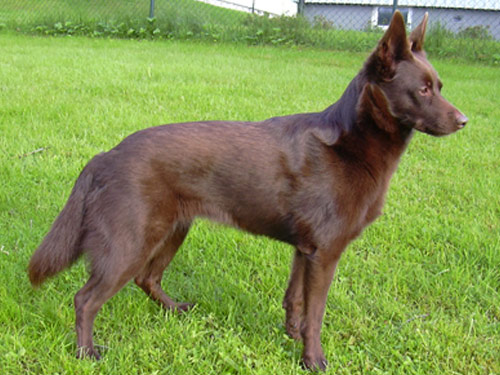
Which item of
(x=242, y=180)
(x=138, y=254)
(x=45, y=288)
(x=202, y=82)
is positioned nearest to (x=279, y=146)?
(x=242, y=180)

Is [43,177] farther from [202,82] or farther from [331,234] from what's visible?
[202,82]

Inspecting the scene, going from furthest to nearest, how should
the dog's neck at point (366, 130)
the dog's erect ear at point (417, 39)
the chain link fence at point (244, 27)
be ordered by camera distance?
the chain link fence at point (244, 27), the dog's erect ear at point (417, 39), the dog's neck at point (366, 130)

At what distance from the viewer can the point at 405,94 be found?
Result: 203cm

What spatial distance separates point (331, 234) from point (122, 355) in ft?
3.16

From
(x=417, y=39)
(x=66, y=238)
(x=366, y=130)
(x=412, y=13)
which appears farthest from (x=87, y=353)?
(x=412, y=13)

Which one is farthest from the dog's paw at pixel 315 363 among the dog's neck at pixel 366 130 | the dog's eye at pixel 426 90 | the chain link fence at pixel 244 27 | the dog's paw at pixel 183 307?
the chain link fence at pixel 244 27

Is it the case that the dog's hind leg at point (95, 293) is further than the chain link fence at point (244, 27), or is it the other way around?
the chain link fence at point (244, 27)

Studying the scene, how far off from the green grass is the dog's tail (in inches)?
12.3

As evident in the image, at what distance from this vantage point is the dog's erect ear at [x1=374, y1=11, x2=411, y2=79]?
1.96 meters

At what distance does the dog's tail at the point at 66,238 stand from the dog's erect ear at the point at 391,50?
4.05 ft

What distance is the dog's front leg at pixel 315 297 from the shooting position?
204cm

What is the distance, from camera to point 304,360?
2.12 m

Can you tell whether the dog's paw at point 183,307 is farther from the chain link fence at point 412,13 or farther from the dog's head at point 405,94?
the chain link fence at point 412,13

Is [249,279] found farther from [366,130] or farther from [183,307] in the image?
[366,130]
